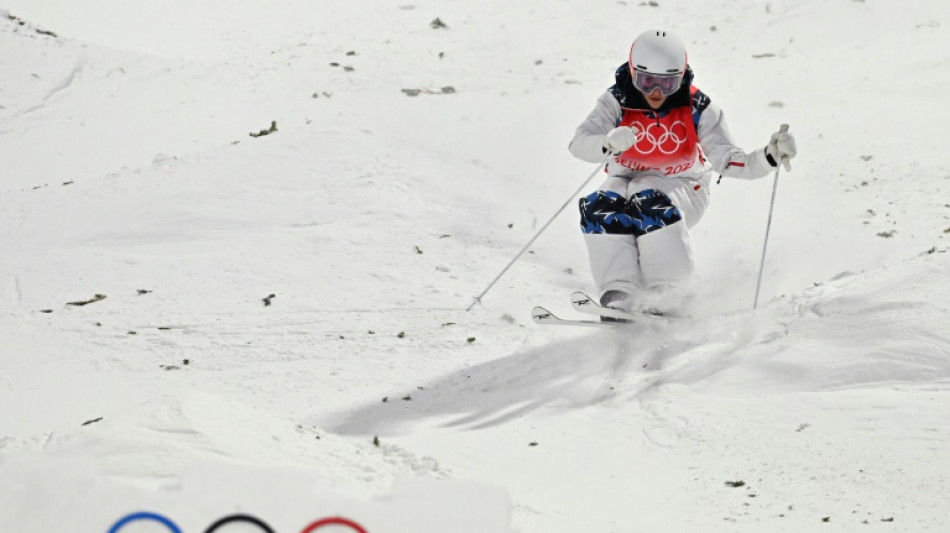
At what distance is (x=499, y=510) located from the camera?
2836 millimetres

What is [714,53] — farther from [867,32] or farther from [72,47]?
[72,47]

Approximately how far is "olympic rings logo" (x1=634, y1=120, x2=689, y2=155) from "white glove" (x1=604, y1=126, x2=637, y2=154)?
9.1 inches

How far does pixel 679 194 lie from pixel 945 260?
131cm

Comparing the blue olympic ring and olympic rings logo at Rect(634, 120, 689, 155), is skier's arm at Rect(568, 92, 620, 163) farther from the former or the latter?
the blue olympic ring

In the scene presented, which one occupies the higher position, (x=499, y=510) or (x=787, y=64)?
Result: (x=787, y=64)

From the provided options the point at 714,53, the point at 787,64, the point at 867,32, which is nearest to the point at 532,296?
the point at 787,64

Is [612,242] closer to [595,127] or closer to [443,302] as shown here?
[595,127]

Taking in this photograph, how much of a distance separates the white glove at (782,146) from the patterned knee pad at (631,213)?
531 millimetres

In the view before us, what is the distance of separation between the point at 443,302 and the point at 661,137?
1.40 meters

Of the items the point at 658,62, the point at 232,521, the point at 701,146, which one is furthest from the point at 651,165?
the point at 232,521

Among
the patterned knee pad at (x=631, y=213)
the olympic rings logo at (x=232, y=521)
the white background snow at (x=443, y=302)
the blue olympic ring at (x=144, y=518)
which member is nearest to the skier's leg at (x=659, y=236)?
the patterned knee pad at (x=631, y=213)

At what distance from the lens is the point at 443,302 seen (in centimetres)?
651

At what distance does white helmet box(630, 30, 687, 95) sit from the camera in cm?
591

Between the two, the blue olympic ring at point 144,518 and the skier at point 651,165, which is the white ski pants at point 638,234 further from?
the blue olympic ring at point 144,518
